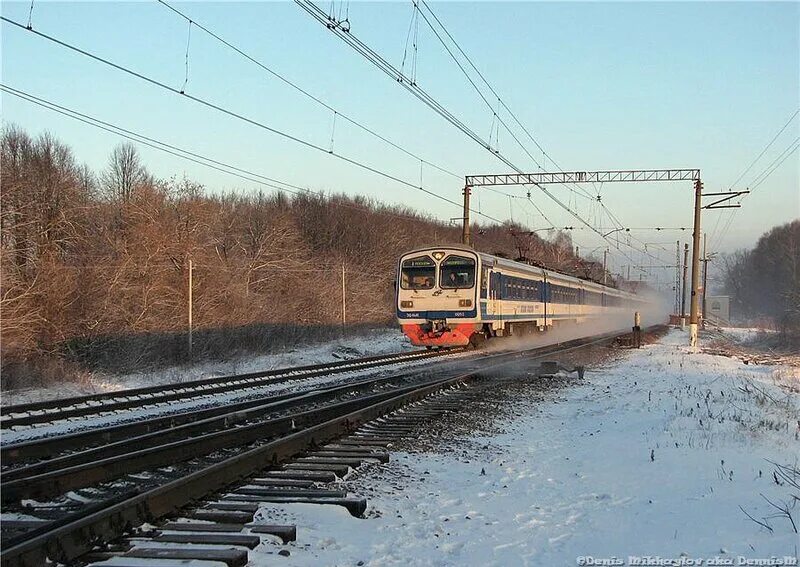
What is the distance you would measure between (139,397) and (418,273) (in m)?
12.0

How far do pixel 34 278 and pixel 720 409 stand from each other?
671 inches

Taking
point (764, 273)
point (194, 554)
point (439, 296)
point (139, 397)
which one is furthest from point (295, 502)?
point (764, 273)

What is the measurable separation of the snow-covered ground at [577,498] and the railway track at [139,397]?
5888 mm

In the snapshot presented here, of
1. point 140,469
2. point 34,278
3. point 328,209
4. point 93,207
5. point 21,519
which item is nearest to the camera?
point 21,519

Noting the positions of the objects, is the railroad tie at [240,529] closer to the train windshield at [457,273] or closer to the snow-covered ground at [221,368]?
the snow-covered ground at [221,368]

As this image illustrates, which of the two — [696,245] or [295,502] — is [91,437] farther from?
[696,245]

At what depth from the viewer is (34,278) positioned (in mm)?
18531

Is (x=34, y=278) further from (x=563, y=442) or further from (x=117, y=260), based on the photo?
(x=563, y=442)

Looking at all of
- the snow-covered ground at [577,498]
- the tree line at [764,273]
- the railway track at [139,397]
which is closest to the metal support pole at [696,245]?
the railway track at [139,397]

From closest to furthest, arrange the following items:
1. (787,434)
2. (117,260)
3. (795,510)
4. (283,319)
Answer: (795,510)
(787,434)
(117,260)
(283,319)

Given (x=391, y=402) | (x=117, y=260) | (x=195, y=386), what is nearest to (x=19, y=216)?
(x=117, y=260)

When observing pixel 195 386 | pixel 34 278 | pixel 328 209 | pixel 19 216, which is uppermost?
pixel 328 209

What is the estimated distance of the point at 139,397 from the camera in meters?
13.5

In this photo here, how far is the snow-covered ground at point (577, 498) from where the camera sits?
17.0 ft
